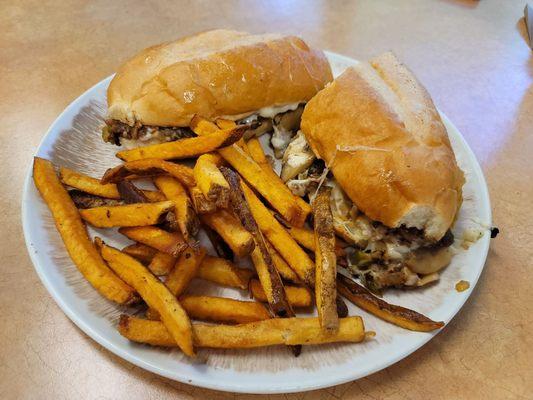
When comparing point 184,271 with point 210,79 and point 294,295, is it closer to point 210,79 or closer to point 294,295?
point 294,295

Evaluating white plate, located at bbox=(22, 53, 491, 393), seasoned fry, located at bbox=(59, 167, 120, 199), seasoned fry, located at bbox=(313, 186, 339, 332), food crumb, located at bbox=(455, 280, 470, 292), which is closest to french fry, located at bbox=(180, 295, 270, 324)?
white plate, located at bbox=(22, 53, 491, 393)

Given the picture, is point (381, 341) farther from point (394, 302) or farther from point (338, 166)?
point (338, 166)

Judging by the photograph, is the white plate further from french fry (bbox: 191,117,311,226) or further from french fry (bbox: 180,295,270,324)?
french fry (bbox: 191,117,311,226)

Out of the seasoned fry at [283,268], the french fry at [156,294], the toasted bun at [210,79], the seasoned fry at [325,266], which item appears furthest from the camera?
the toasted bun at [210,79]

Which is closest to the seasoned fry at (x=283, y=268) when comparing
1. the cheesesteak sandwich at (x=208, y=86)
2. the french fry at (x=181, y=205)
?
the french fry at (x=181, y=205)

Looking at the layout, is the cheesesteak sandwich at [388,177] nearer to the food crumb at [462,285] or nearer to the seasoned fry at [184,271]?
the food crumb at [462,285]

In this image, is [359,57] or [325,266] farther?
[359,57]

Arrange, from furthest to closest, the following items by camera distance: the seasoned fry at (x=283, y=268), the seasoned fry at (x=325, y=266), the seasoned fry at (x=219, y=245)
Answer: the seasoned fry at (x=219, y=245), the seasoned fry at (x=283, y=268), the seasoned fry at (x=325, y=266)

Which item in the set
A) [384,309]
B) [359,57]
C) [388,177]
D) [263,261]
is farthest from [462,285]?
[359,57]
